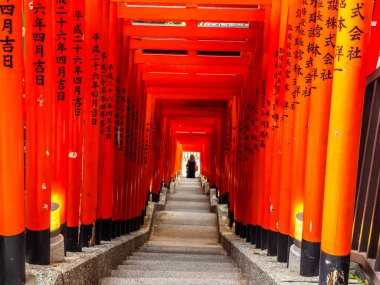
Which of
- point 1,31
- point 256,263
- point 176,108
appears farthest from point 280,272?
point 176,108

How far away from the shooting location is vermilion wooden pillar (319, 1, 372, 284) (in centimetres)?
287

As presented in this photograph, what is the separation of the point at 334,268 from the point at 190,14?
4.95m

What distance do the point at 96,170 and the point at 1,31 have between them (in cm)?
287

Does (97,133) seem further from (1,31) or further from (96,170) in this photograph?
(1,31)

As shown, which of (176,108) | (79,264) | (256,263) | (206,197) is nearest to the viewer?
(79,264)

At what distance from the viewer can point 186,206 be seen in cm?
1820

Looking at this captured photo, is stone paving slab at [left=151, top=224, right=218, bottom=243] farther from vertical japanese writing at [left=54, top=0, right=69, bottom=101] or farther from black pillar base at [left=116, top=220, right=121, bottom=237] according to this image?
vertical japanese writing at [left=54, top=0, right=69, bottom=101]

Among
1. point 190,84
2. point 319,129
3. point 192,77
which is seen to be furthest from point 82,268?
point 190,84

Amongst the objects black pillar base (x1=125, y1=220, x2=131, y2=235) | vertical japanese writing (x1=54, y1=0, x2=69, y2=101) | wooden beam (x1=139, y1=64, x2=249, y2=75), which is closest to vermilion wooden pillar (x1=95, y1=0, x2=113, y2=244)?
vertical japanese writing (x1=54, y1=0, x2=69, y2=101)

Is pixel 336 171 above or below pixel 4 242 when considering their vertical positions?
above

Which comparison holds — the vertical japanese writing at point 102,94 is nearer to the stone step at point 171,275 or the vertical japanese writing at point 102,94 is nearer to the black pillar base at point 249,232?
the stone step at point 171,275

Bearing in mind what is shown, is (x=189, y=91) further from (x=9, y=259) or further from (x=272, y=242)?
(x=9, y=259)

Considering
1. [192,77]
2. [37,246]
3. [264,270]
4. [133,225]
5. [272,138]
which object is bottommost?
[133,225]

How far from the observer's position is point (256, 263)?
489cm
